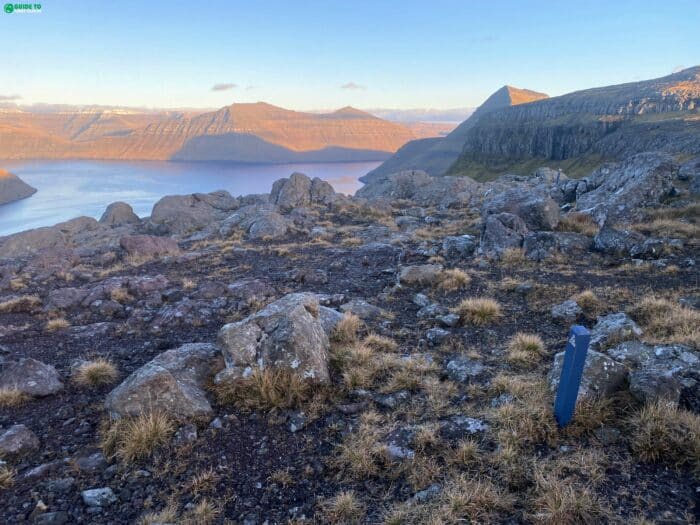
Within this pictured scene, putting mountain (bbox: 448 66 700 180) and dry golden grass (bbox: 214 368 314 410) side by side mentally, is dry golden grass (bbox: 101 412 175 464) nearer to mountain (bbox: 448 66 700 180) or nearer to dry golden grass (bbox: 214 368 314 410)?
dry golden grass (bbox: 214 368 314 410)

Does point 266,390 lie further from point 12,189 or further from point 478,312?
point 12,189

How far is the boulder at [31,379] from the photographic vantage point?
577 cm

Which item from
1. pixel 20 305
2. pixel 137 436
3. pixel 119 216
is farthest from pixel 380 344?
pixel 119 216

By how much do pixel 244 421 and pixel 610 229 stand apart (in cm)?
1200

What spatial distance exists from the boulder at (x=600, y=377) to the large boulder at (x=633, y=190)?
11958mm

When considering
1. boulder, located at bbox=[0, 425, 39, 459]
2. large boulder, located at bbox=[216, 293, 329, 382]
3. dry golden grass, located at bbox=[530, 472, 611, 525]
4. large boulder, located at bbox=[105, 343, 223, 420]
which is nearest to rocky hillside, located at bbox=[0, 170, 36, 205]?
boulder, located at bbox=[0, 425, 39, 459]

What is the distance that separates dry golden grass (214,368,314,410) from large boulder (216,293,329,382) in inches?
3.3

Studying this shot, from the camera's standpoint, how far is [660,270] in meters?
9.82

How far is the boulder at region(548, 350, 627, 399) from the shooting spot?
4.60 metres

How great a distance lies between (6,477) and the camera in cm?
413

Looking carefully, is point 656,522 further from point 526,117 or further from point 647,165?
point 526,117

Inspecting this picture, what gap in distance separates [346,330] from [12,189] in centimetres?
15748

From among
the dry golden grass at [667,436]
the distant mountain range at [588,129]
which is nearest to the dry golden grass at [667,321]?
the dry golden grass at [667,436]

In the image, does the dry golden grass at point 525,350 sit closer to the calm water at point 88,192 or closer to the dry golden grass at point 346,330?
the dry golden grass at point 346,330
